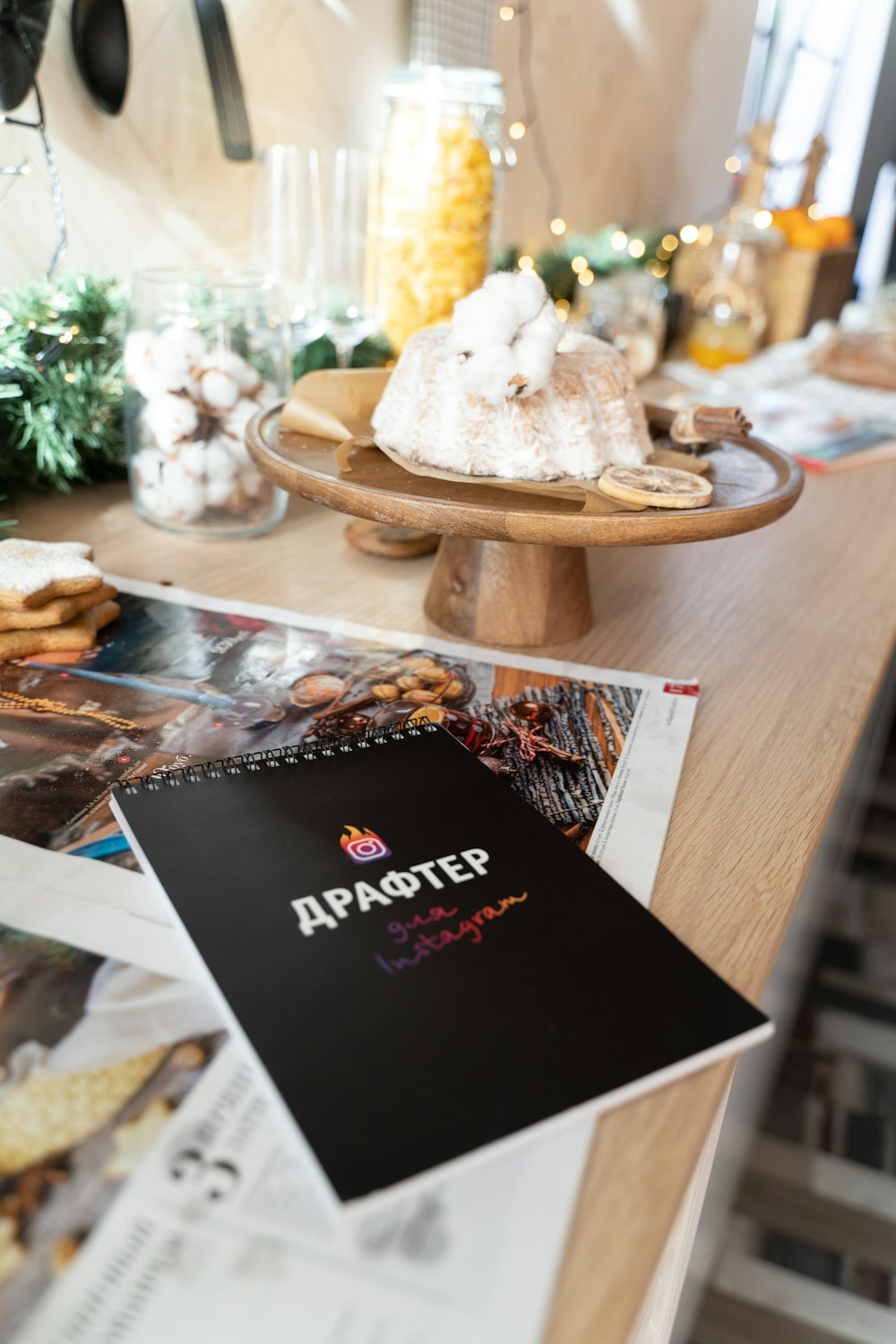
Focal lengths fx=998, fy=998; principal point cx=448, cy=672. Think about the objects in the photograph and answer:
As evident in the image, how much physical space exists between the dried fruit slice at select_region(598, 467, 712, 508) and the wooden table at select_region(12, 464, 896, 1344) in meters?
0.15

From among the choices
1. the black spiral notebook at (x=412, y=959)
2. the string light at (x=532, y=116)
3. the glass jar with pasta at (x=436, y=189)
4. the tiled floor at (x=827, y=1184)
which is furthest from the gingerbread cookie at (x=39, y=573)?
the string light at (x=532, y=116)

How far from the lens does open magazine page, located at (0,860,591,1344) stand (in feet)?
1.00

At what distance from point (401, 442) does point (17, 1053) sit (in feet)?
A: 1.59

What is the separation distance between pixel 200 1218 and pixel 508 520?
1.38 feet

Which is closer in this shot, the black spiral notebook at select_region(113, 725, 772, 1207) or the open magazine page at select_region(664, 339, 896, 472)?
the black spiral notebook at select_region(113, 725, 772, 1207)

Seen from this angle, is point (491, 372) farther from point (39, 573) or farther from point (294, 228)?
point (294, 228)

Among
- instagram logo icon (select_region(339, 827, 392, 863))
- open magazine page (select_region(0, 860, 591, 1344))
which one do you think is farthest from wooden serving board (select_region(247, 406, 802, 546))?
open magazine page (select_region(0, 860, 591, 1344))

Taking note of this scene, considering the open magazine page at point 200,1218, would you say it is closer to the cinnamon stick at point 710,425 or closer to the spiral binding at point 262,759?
the spiral binding at point 262,759

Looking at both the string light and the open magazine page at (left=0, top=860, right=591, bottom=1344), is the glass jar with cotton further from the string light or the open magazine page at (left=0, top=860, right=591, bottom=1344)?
the string light

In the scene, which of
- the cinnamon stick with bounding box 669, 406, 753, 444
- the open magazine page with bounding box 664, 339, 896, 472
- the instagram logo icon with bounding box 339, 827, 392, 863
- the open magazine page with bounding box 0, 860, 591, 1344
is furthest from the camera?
the open magazine page with bounding box 664, 339, 896, 472

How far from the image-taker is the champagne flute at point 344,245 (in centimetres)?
109

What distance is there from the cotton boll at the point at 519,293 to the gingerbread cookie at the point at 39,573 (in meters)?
0.34

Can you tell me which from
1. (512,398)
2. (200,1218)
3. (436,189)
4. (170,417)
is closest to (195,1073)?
(200,1218)

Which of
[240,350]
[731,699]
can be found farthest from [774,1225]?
[240,350]
